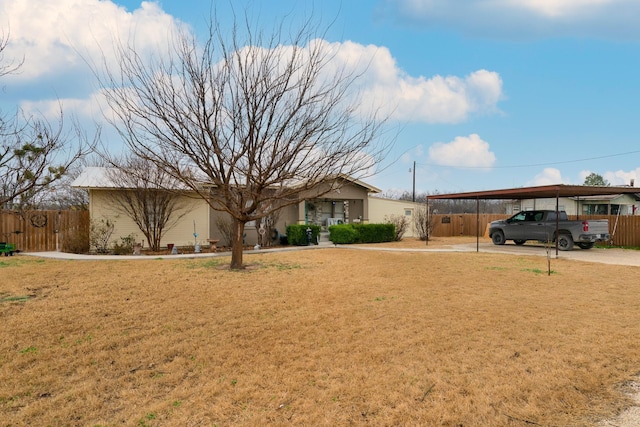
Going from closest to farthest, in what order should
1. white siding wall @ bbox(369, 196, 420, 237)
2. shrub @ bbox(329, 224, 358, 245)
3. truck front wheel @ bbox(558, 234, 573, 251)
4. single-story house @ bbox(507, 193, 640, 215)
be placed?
truck front wheel @ bbox(558, 234, 573, 251) < shrub @ bbox(329, 224, 358, 245) < white siding wall @ bbox(369, 196, 420, 237) < single-story house @ bbox(507, 193, 640, 215)

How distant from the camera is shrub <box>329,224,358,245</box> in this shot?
18.3 m

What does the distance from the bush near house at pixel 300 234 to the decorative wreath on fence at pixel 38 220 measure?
9583mm

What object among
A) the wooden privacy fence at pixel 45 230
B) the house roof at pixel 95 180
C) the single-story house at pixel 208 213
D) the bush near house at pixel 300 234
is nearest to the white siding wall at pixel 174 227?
the single-story house at pixel 208 213

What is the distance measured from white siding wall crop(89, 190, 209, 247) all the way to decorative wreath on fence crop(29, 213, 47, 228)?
5.89 ft

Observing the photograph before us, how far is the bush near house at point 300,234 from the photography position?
57.3 feet

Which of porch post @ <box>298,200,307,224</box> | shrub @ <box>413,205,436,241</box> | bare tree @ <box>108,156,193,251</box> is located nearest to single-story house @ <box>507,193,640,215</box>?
shrub @ <box>413,205,436,241</box>

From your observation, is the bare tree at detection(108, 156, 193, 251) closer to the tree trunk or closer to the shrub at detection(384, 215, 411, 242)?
the tree trunk

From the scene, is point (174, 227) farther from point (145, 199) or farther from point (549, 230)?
point (549, 230)

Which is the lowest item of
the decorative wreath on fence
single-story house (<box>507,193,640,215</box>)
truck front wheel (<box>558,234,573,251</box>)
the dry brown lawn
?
the dry brown lawn

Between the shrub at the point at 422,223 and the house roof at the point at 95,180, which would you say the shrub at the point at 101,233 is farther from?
the shrub at the point at 422,223

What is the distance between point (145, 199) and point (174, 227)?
1.94m

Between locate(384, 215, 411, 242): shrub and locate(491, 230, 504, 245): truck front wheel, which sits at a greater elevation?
locate(384, 215, 411, 242): shrub

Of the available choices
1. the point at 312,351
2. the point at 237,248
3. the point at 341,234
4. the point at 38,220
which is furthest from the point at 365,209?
the point at 312,351

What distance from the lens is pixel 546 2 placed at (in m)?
9.07
